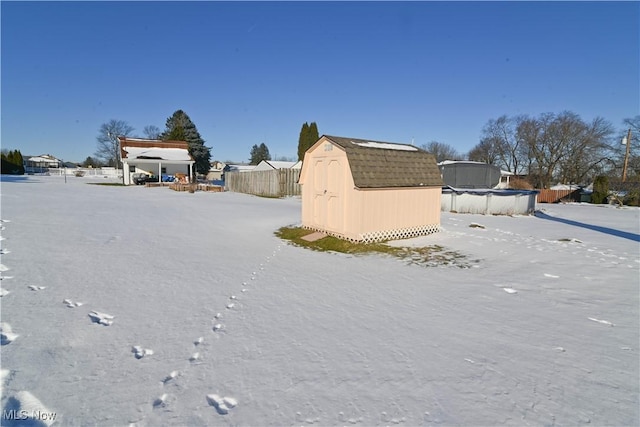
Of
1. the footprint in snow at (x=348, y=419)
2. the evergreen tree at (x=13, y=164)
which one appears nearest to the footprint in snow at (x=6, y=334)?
the footprint in snow at (x=348, y=419)

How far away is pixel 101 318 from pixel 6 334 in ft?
2.75

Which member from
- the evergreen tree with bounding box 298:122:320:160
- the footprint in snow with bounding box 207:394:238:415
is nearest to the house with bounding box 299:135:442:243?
the footprint in snow with bounding box 207:394:238:415

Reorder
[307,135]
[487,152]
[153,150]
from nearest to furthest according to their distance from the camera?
[153,150] → [307,135] → [487,152]

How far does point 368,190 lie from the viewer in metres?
8.95

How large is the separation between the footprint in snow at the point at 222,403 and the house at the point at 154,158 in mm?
33425

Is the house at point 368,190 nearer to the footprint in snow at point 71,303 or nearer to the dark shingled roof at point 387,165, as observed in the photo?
the dark shingled roof at point 387,165

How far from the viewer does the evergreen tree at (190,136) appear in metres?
44.2

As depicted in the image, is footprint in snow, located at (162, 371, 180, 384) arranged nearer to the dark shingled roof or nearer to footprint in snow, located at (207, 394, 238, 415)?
footprint in snow, located at (207, 394, 238, 415)

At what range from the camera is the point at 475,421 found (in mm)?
2381

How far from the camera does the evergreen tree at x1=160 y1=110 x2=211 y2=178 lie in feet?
145

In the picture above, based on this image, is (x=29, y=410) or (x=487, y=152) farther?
(x=487, y=152)

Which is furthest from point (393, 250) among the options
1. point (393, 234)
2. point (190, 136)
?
point (190, 136)

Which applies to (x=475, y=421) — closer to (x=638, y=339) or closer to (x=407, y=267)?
(x=638, y=339)

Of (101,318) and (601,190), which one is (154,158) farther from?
(601,190)
